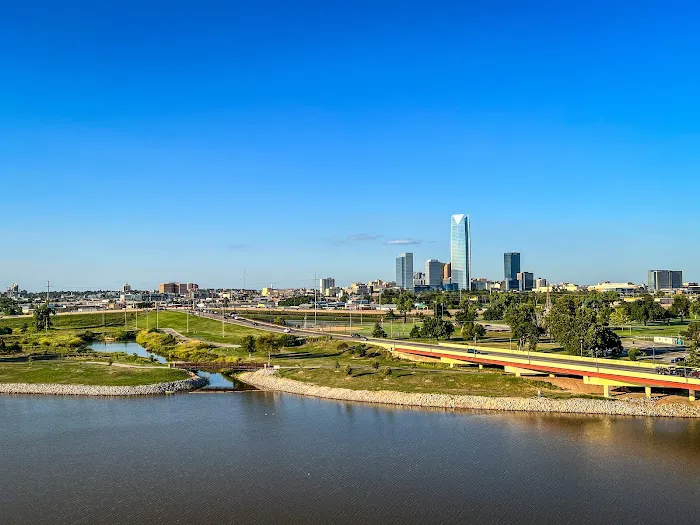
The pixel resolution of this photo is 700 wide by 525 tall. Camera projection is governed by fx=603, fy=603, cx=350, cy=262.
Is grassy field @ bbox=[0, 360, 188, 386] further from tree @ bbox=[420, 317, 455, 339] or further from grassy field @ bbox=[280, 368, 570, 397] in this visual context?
tree @ bbox=[420, 317, 455, 339]

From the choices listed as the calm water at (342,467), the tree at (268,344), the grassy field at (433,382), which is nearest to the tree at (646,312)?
the grassy field at (433,382)

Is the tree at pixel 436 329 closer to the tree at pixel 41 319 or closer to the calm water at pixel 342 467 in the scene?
the calm water at pixel 342 467

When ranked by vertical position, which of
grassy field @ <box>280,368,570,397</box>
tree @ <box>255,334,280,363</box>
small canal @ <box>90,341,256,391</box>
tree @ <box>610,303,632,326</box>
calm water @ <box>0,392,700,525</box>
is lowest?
calm water @ <box>0,392,700,525</box>

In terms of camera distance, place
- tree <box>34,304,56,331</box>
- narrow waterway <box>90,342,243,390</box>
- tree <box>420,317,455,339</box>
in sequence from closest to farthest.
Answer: narrow waterway <box>90,342,243,390</box> → tree <box>420,317,455,339</box> → tree <box>34,304,56,331</box>

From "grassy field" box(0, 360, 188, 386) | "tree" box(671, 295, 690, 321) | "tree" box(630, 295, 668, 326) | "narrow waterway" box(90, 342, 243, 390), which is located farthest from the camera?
"tree" box(671, 295, 690, 321)

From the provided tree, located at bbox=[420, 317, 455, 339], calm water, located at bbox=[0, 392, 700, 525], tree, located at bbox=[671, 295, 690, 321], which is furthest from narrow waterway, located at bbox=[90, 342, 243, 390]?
tree, located at bbox=[671, 295, 690, 321]

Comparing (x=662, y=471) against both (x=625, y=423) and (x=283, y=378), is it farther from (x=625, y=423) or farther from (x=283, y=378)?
(x=283, y=378)

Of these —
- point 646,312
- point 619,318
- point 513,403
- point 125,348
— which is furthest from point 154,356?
point 646,312

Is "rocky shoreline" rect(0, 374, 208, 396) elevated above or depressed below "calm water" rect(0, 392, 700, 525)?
above
